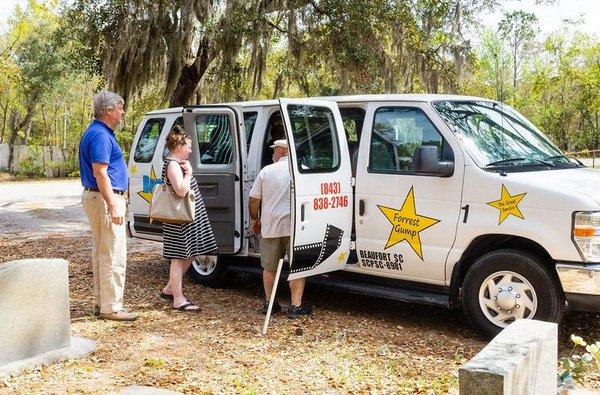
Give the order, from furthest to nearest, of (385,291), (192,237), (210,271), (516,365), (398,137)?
(210,271) < (192,237) < (398,137) < (385,291) < (516,365)

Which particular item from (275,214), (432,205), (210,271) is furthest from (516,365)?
(210,271)

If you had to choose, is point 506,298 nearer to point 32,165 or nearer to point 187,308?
point 187,308

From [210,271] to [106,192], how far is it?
2337mm

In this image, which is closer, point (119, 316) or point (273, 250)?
point (119, 316)

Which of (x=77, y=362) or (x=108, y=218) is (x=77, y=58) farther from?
(x=77, y=362)

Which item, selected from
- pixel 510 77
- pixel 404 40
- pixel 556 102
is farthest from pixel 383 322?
pixel 510 77

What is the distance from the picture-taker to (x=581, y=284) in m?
5.07

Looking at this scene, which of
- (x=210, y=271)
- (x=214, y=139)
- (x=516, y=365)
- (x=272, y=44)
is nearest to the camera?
(x=516, y=365)

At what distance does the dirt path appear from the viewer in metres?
4.51

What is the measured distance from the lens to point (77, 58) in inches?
666

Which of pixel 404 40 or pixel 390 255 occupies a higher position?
pixel 404 40

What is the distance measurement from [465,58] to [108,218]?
1290 cm

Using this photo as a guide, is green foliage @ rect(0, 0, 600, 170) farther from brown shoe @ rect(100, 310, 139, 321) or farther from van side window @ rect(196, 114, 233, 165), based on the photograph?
brown shoe @ rect(100, 310, 139, 321)

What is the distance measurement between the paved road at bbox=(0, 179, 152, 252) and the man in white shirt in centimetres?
491
